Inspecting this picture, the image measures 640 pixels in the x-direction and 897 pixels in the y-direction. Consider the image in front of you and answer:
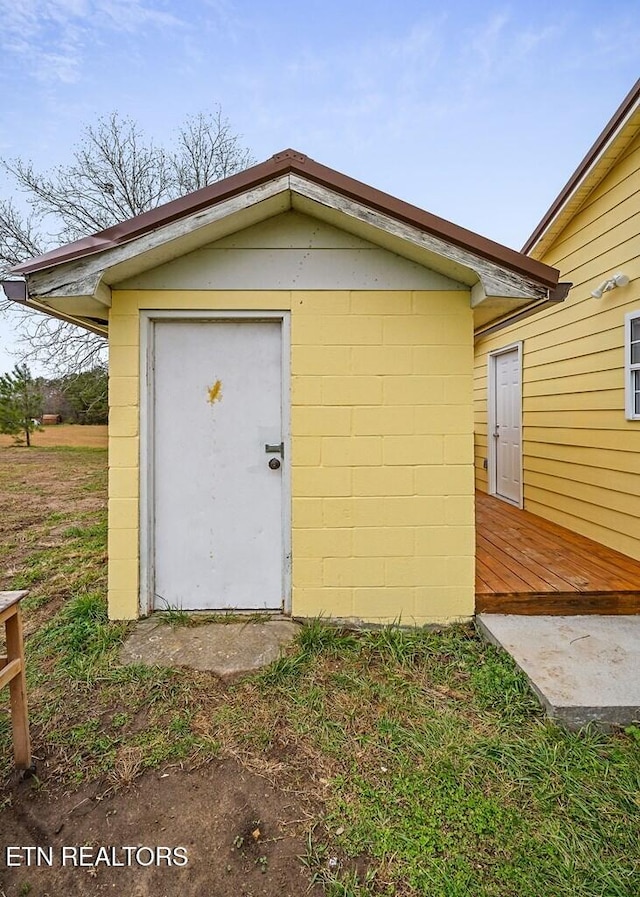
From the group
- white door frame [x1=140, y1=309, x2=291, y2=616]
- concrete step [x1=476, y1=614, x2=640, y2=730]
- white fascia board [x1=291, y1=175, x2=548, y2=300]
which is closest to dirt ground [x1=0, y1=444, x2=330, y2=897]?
white door frame [x1=140, y1=309, x2=291, y2=616]

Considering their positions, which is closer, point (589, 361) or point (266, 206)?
point (266, 206)

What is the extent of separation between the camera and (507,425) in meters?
6.91

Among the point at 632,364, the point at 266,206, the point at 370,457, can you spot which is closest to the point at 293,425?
the point at 370,457

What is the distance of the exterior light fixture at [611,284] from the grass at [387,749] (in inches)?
140

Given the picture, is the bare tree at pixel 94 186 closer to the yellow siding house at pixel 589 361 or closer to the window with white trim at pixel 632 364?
the yellow siding house at pixel 589 361

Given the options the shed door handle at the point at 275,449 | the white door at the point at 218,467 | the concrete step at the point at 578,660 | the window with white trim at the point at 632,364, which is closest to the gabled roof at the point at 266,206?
the white door at the point at 218,467

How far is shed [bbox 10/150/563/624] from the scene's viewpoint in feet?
10.8

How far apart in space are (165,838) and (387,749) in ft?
3.39

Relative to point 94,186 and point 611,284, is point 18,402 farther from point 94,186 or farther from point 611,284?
point 611,284

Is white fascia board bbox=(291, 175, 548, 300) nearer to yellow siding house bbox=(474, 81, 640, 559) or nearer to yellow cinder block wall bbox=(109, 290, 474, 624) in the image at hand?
yellow cinder block wall bbox=(109, 290, 474, 624)

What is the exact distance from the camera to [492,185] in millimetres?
9469

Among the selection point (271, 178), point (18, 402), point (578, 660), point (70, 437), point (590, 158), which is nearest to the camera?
point (578, 660)

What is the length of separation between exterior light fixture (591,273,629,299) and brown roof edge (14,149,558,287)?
6.22ft

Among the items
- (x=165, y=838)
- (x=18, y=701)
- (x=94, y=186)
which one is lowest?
(x=165, y=838)
